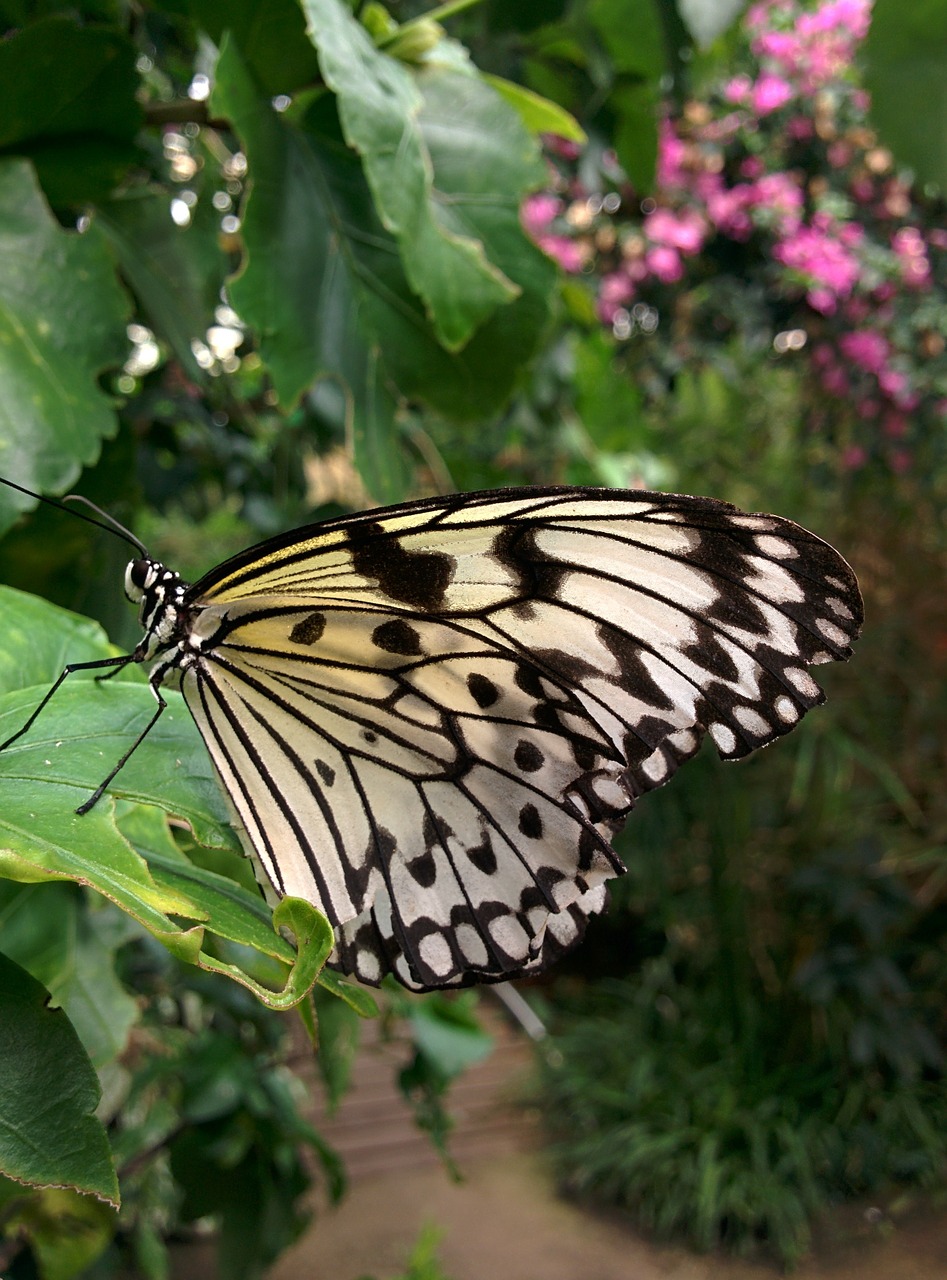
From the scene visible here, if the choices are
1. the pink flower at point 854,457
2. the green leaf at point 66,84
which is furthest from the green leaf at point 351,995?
the pink flower at point 854,457

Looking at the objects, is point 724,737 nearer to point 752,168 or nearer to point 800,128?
point 752,168

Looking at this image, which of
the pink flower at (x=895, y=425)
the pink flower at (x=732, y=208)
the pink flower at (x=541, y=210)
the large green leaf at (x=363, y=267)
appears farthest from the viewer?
the pink flower at (x=895, y=425)

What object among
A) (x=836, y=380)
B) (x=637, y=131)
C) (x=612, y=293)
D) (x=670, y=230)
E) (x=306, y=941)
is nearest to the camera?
(x=306, y=941)

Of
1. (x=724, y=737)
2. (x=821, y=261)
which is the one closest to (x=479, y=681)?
(x=724, y=737)

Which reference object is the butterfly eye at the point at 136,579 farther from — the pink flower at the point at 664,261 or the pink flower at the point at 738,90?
the pink flower at the point at 738,90

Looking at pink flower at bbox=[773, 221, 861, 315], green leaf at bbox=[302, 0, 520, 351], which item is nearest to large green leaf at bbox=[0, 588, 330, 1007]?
green leaf at bbox=[302, 0, 520, 351]
